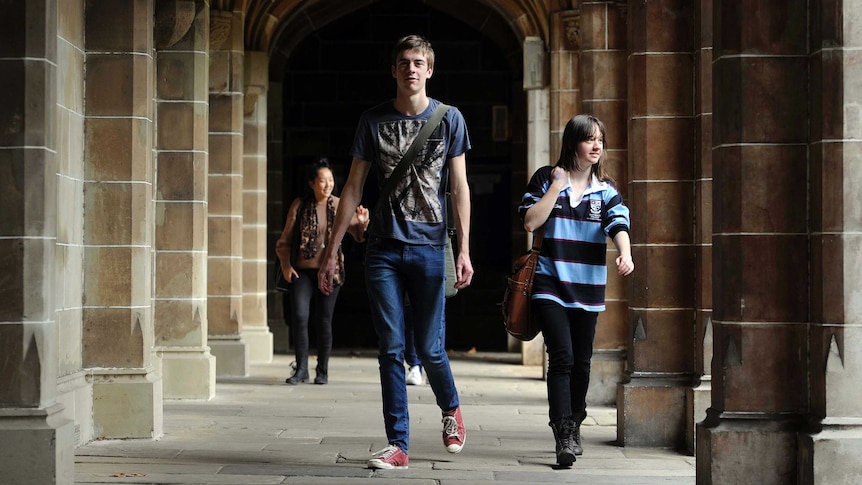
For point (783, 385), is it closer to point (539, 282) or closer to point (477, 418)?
point (539, 282)

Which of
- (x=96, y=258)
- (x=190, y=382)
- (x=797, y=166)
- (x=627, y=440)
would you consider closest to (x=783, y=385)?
(x=797, y=166)

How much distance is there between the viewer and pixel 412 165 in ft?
22.5

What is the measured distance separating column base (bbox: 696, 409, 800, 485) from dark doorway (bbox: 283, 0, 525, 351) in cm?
1462

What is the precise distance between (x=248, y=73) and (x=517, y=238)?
4.46m

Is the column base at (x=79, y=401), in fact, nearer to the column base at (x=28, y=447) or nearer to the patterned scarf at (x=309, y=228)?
the column base at (x=28, y=447)

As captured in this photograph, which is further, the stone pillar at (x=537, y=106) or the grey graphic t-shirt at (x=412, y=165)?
the stone pillar at (x=537, y=106)

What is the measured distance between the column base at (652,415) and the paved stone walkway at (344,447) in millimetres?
125

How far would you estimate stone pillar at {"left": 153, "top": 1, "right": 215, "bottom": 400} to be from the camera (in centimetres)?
1135

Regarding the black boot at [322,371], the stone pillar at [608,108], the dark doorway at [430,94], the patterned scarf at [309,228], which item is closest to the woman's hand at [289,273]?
the patterned scarf at [309,228]

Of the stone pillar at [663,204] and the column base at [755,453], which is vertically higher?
the stone pillar at [663,204]

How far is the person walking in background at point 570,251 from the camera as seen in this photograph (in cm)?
707

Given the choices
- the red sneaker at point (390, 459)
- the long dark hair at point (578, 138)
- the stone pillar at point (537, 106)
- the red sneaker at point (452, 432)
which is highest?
the stone pillar at point (537, 106)

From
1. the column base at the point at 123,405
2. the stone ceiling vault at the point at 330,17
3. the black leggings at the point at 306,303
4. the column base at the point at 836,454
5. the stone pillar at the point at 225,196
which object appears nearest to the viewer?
the column base at the point at 836,454

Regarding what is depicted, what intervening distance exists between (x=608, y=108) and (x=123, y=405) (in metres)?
4.42
